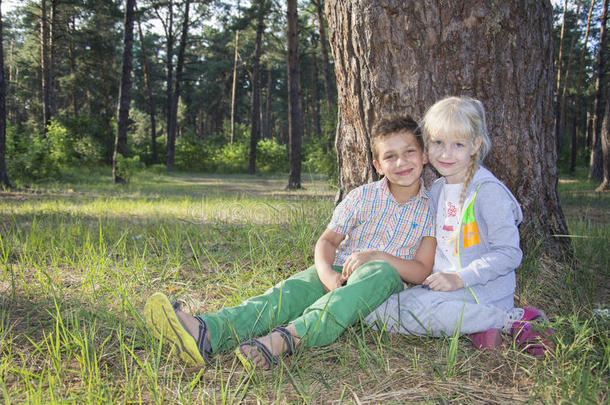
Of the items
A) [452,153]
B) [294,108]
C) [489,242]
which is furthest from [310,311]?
[294,108]

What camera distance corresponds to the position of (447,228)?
2252 millimetres

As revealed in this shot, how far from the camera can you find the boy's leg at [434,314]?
192cm

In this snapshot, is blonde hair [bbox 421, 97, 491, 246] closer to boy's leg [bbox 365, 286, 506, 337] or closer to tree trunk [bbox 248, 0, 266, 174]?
boy's leg [bbox 365, 286, 506, 337]

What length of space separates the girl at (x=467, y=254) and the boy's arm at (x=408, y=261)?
0.17 feet

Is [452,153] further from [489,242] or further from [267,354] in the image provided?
[267,354]

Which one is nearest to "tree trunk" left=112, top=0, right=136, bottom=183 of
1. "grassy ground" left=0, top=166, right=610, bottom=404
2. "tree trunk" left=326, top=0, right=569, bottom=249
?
"grassy ground" left=0, top=166, right=610, bottom=404

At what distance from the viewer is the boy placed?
172 cm

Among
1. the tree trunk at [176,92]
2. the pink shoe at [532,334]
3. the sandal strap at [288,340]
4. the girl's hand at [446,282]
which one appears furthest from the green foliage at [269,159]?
the sandal strap at [288,340]

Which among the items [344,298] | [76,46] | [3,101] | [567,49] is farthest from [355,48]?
[567,49]

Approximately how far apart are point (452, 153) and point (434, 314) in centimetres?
84

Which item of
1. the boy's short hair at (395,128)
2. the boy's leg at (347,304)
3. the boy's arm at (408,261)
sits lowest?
the boy's leg at (347,304)

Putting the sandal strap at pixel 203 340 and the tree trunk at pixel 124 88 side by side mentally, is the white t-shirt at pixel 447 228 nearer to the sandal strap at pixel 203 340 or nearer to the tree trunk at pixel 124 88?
the sandal strap at pixel 203 340

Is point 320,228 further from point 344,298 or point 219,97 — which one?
point 219,97

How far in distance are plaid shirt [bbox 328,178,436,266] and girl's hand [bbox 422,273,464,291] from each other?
352 mm
